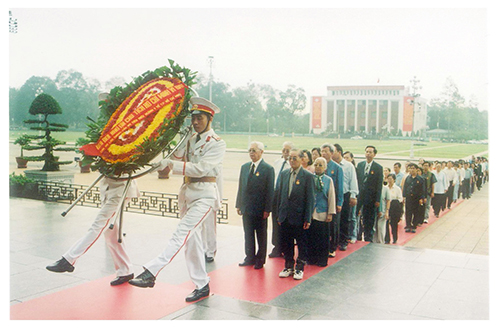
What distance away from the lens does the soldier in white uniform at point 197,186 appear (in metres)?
3.88

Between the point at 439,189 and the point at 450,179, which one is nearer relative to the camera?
the point at 439,189

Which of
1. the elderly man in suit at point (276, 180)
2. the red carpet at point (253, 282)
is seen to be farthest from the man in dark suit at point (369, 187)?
the red carpet at point (253, 282)

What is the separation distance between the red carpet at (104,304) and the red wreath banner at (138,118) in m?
1.22

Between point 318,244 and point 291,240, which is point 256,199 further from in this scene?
point 318,244

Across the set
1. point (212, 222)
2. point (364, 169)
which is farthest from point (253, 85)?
point (212, 222)

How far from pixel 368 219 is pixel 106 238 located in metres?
4.30

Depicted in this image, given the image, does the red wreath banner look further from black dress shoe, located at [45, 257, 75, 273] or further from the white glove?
black dress shoe, located at [45, 257, 75, 273]

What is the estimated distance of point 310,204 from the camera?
471cm

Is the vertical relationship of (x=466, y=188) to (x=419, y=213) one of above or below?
above

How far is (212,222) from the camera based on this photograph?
5.52 metres

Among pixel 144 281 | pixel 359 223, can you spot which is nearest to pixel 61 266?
pixel 144 281

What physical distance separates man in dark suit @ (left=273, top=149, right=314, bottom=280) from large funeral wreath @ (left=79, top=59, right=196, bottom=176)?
4.58ft

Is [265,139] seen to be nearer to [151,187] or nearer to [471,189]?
[151,187]

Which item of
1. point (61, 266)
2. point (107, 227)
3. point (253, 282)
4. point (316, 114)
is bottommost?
point (253, 282)
